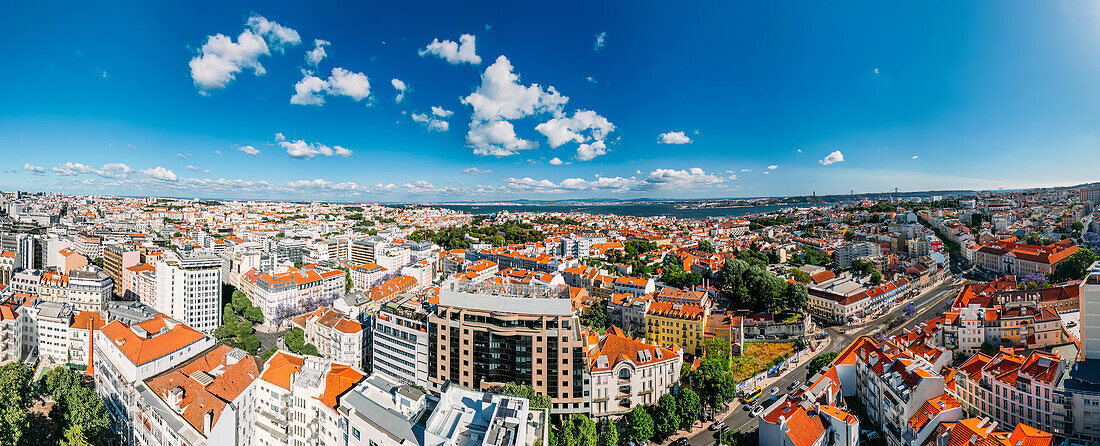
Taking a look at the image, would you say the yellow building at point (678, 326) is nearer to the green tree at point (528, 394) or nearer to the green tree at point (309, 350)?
the green tree at point (528, 394)

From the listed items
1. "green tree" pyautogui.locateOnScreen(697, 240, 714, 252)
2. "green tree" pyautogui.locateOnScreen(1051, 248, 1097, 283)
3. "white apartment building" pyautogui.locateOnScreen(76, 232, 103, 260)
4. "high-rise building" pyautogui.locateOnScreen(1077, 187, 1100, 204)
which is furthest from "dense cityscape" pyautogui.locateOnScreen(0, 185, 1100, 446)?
"green tree" pyautogui.locateOnScreen(697, 240, 714, 252)

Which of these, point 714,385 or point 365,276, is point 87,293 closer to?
point 365,276

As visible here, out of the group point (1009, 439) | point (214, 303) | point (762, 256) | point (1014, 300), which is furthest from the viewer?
point (762, 256)


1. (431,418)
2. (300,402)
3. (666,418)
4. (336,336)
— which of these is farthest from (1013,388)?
(336,336)

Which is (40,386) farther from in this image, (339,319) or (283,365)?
(283,365)

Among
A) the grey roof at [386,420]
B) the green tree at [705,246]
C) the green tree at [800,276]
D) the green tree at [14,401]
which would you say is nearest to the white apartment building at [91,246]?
the green tree at [14,401]

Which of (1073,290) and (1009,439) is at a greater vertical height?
(1073,290)

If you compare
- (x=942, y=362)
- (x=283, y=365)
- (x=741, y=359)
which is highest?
Answer: (x=283, y=365)

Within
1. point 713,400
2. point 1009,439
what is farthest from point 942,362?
point 713,400

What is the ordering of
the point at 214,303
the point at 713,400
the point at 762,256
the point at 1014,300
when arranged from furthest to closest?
the point at 762,256 → the point at 214,303 → the point at 1014,300 → the point at 713,400
